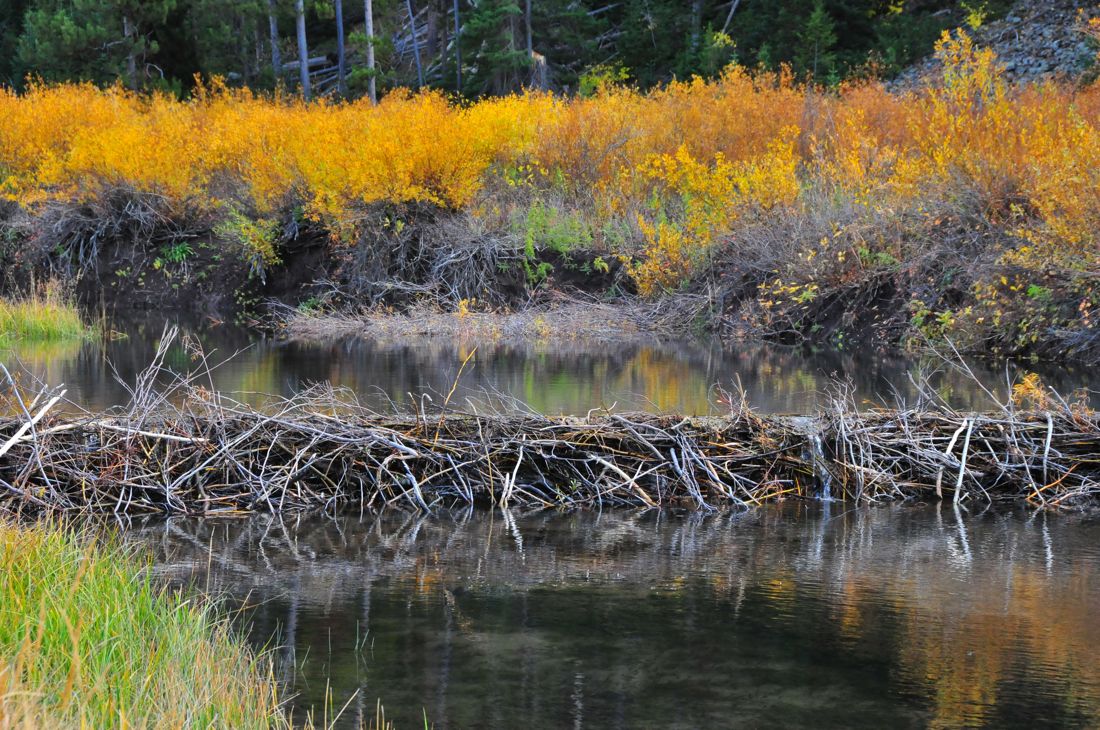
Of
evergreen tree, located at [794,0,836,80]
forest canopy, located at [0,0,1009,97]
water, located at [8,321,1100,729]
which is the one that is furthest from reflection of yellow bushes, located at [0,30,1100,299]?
water, located at [8,321,1100,729]

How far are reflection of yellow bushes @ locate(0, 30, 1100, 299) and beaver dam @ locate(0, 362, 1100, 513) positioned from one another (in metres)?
8.45

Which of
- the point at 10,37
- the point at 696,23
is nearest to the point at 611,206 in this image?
the point at 696,23

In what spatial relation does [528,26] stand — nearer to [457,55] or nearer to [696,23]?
[457,55]

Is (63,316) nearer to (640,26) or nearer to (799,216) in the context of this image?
(799,216)

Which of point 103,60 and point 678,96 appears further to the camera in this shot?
point 103,60

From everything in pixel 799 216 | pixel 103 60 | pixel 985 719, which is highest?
pixel 103 60

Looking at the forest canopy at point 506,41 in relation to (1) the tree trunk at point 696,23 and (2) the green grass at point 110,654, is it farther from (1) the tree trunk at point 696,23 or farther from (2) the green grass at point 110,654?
(2) the green grass at point 110,654

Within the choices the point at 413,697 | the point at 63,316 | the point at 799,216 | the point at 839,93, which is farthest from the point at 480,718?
the point at 839,93

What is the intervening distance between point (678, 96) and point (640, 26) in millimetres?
14477

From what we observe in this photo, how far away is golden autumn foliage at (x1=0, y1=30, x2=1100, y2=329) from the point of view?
787 inches

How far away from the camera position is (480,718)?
506cm

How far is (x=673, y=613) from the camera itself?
651cm

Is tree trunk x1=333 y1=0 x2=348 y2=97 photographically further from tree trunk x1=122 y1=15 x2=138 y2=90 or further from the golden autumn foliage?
tree trunk x1=122 y1=15 x2=138 y2=90

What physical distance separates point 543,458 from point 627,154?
21237 millimetres
